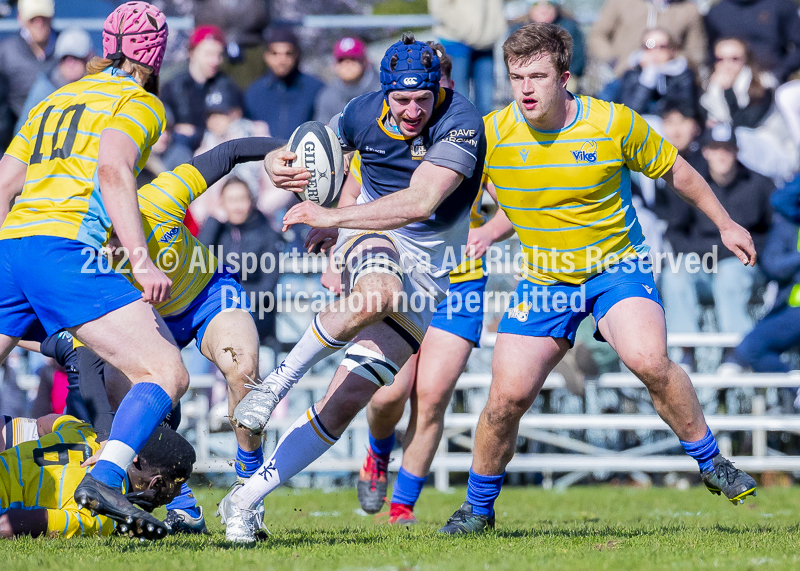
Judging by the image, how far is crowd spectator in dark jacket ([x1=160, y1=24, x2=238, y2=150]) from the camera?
35.4 feet

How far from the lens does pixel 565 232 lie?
534 centimetres

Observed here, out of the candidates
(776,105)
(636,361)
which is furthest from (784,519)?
(776,105)

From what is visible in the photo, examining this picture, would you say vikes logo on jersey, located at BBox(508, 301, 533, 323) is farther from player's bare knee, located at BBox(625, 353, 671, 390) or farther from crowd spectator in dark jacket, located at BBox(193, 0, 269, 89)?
crowd spectator in dark jacket, located at BBox(193, 0, 269, 89)

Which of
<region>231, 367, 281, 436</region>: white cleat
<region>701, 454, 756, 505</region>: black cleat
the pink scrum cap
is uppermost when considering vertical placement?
the pink scrum cap

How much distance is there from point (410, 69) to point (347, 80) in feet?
18.7

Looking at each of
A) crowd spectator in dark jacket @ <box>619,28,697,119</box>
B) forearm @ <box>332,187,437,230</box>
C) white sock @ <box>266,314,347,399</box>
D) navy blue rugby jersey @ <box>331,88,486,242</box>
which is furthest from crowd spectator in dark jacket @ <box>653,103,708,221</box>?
white sock @ <box>266,314,347,399</box>

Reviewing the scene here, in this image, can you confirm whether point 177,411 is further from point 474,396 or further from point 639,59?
point 639,59

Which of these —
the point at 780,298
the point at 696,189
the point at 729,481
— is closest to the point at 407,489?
the point at 729,481

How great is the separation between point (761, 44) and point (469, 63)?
130 inches

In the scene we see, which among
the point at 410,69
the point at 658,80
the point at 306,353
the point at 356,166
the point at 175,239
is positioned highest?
the point at 658,80

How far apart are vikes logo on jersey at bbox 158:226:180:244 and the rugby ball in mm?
834

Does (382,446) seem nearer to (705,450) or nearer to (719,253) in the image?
(705,450)

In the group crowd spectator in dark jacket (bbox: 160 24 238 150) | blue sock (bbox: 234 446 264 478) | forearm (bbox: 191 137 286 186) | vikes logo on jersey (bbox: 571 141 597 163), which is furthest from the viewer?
crowd spectator in dark jacket (bbox: 160 24 238 150)

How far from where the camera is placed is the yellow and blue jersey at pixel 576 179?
205 inches
